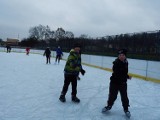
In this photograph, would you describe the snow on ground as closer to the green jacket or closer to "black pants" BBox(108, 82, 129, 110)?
"black pants" BBox(108, 82, 129, 110)

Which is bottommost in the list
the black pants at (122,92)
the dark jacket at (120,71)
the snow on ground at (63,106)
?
the snow on ground at (63,106)

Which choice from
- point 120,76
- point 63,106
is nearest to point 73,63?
point 63,106

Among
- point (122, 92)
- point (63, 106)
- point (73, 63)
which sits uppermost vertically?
point (73, 63)

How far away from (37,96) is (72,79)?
4.20 feet

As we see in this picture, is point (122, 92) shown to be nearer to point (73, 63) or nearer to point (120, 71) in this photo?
point (120, 71)

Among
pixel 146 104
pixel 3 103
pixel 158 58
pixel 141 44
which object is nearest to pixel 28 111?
pixel 3 103

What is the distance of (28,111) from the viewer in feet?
15.6

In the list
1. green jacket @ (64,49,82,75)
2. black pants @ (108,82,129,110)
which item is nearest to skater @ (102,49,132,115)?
black pants @ (108,82,129,110)

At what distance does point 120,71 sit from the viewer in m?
4.44

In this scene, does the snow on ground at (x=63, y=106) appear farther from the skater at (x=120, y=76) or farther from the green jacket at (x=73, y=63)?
the green jacket at (x=73, y=63)

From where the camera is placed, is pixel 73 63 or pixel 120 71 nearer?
pixel 120 71

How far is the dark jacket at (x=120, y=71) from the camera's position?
4418mm

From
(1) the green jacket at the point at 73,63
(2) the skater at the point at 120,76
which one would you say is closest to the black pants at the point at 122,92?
(2) the skater at the point at 120,76

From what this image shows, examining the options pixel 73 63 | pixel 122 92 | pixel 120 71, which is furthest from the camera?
pixel 73 63
